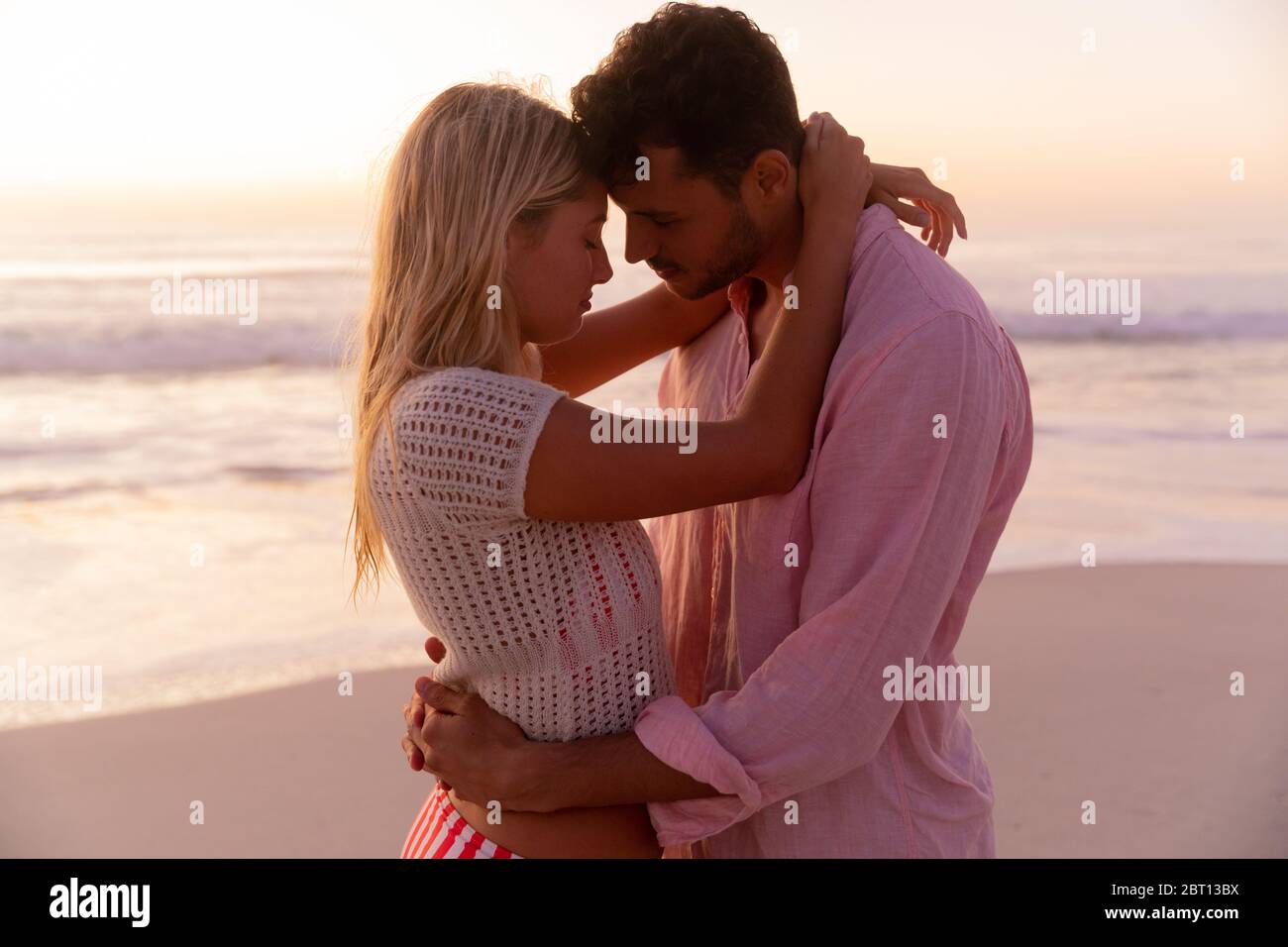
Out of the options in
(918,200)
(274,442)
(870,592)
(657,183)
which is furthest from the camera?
(274,442)

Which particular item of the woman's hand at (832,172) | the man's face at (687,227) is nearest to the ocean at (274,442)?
the man's face at (687,227)

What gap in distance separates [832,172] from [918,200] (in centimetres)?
38

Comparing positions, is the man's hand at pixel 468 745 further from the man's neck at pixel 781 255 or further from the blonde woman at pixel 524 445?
the man's neck at pixel 781 255

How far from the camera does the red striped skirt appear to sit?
2.22 meters

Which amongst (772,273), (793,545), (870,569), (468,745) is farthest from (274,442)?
(870,569)

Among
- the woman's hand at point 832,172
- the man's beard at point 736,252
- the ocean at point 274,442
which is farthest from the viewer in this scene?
the ocean at point 274,442

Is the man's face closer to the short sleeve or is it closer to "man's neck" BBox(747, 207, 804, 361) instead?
"man's neck" BBox(747, 207, 804, 361)

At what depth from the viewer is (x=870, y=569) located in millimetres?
2016

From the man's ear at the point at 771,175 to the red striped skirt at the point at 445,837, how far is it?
1.29 metres

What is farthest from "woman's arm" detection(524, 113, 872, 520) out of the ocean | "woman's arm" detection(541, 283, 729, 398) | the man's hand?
the ocean

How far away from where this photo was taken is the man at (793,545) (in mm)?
2025

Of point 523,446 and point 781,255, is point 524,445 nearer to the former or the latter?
point 523,446

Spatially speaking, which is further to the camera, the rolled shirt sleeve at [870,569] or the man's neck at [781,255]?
the man's neck at [781,255]

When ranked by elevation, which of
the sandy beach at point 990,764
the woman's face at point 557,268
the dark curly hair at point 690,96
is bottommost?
the sandy beach at point 990,764
